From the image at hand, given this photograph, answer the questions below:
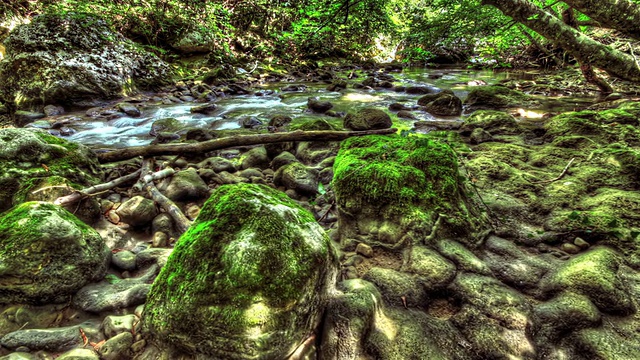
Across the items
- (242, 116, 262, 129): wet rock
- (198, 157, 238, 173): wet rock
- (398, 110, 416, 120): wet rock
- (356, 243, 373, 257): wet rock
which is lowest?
(398, 110, 416, 120): wet rock

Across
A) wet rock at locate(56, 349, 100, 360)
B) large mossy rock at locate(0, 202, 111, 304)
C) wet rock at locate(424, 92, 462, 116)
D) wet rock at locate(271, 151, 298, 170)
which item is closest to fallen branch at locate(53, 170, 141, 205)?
large mossy rock at locate(0, 202, 111, 304)

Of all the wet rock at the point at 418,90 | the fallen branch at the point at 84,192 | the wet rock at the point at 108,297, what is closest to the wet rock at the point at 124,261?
the wet rock at the point at 108,297

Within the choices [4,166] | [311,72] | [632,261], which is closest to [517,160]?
[632,261]

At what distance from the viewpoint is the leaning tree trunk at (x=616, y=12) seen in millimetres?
4132

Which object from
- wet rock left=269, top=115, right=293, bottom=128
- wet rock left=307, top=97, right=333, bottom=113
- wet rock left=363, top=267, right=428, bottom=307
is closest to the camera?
wet rock left=363, top=267, right=428, bottom=307

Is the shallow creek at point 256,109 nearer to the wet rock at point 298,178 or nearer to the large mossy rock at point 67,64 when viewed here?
the large mossy rock at point 67,64

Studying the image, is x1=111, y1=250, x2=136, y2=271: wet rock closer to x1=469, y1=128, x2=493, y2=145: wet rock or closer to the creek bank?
the creek bank

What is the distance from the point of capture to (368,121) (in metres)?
6.25

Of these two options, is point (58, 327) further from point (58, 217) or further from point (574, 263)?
point (574, 263)

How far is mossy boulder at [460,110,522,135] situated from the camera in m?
5.56

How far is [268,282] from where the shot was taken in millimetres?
1615

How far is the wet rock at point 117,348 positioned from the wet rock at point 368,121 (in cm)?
528

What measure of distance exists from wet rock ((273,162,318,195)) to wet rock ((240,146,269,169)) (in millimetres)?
724

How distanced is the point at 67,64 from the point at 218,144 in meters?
7.25
